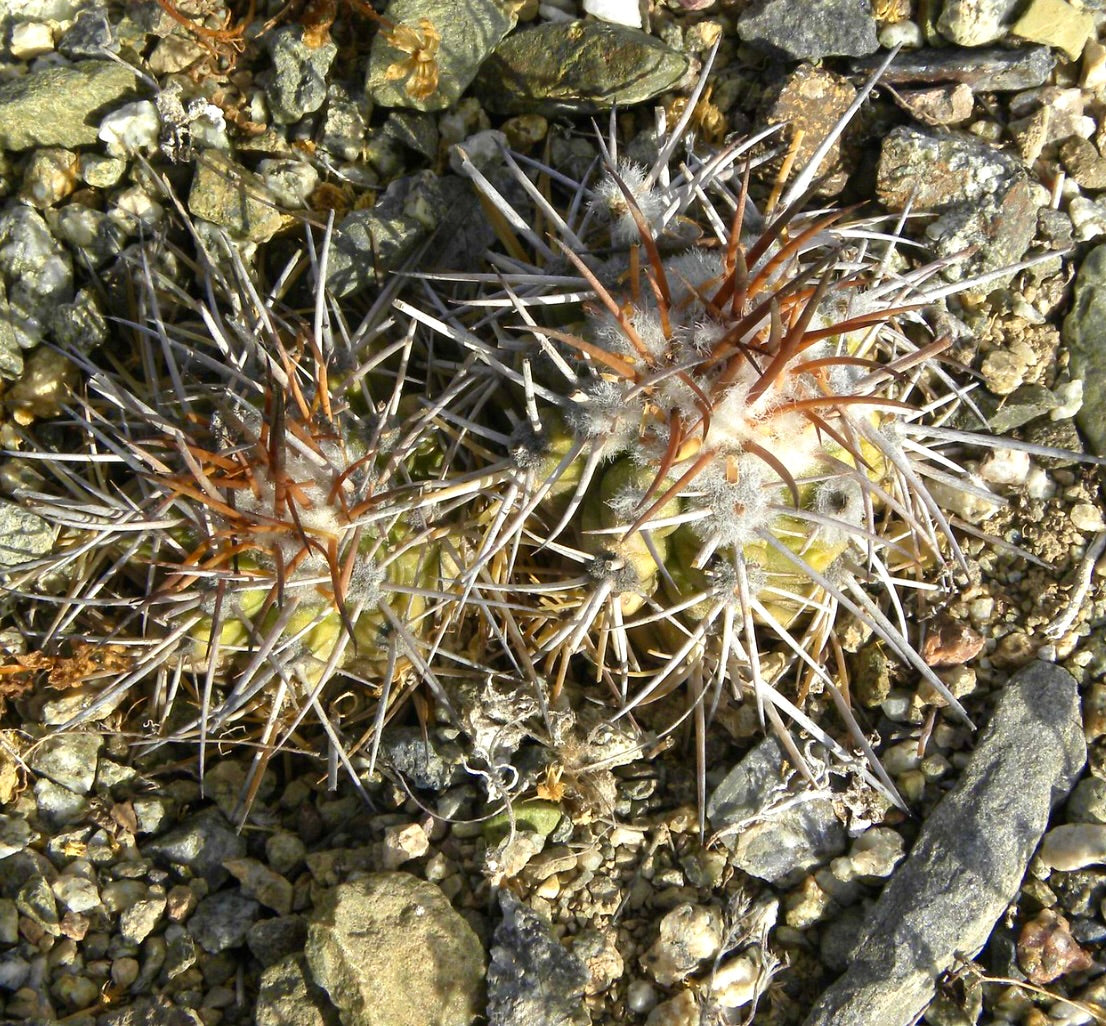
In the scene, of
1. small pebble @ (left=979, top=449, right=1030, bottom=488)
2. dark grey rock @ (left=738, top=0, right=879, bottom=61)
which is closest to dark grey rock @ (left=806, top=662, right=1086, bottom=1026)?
small pebble @ (left=979, top=449, right=1030, bottom=488)

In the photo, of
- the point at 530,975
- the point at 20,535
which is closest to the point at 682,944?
the point at 530,975

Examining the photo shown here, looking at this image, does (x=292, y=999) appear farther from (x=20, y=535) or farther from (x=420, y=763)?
(x=20, y=535)

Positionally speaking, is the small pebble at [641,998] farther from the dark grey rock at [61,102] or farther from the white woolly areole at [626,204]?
the dark grey rock at [61,102]

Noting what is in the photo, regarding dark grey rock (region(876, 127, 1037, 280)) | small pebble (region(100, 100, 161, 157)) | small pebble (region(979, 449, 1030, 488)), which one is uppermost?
small pebble (region(100, 100, 161, 157))

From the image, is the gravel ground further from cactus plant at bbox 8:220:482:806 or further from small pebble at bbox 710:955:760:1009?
cactus plant at bbox 8:220:482:806

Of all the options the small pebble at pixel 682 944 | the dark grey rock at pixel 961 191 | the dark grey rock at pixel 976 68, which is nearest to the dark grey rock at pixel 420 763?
the small pebble at pixel 682 944
